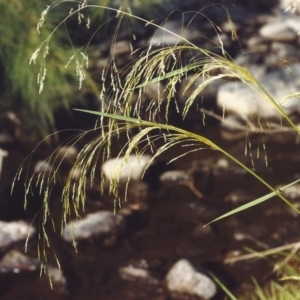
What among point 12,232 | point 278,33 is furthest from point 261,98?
point 12,232

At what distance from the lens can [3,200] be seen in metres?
1.57

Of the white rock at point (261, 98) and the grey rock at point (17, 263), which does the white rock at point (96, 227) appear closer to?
the grey rock at point (17, 263)

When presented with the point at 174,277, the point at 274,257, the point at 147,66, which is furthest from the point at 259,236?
the point at 147,66

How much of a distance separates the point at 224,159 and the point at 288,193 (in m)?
0.21

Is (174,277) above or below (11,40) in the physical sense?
below

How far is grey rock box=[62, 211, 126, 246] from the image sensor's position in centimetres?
149

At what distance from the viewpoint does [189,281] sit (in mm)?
1333

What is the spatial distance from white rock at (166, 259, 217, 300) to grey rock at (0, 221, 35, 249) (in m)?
0.34

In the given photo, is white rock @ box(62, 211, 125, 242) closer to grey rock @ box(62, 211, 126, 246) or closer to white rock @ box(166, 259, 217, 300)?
grey rock @ box(62, 211, 126, 246)

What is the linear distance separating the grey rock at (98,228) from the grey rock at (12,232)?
9cm

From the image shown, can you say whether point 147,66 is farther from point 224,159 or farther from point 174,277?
point 224,159

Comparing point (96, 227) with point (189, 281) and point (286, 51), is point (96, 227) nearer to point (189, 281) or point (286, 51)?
point (189, 281)

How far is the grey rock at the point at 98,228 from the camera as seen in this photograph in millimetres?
1490

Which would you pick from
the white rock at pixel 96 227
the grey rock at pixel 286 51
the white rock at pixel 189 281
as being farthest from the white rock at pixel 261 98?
the white rock at pixel 189 281
